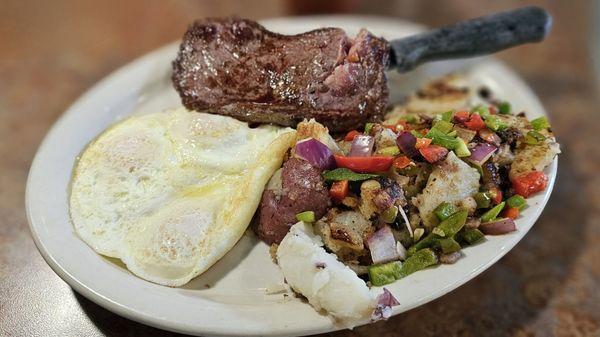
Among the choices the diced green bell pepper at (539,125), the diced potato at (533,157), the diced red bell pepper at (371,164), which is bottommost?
the diced red bell pepper at (371,164)

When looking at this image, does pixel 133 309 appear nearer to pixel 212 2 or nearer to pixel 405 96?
pixel 405 96

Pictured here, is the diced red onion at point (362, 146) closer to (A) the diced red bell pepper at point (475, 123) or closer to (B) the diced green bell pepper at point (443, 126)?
(B) the diced green bell pepper at point (443, 126)

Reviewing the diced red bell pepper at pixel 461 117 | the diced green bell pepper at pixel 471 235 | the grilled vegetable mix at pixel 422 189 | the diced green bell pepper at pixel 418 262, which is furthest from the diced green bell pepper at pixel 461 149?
the diced green bell pepper at pixel 418 262

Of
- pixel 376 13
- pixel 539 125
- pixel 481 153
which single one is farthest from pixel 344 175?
pixel 376 13

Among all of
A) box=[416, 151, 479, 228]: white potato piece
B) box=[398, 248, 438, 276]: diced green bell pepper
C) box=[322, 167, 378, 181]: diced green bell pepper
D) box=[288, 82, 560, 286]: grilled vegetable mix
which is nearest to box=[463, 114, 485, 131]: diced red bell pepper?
box=[288, 82, 560, 286]: grilled vegetable mix

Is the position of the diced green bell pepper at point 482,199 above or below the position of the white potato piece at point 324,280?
above

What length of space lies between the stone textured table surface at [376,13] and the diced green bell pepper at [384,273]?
0.42m

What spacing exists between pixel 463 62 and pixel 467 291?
1.77m

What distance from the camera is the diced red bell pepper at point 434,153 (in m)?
2.41

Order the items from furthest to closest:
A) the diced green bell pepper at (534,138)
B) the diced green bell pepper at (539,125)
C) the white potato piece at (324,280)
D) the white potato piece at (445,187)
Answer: the diced green bell pepper at (539,125), the diced green bell pepper at (534,138), the white potato piece at (445,187), the white potato piece at (324,280)

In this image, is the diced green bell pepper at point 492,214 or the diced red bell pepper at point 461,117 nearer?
the diced green bell pepper at point 492,214

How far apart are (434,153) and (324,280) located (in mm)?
790

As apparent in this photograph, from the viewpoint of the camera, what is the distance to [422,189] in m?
2.48

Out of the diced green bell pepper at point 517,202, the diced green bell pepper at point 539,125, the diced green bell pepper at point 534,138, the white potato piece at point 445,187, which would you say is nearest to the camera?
the white potato piece at point 445,187
